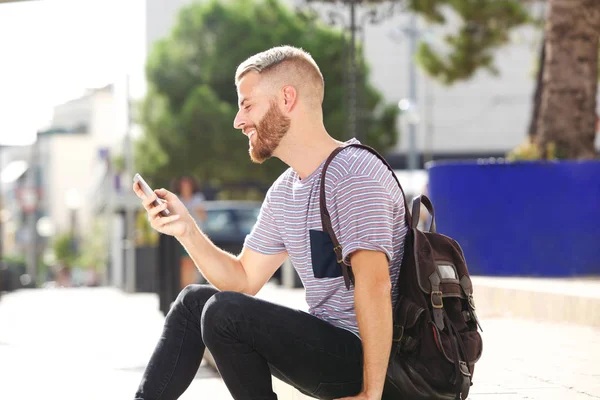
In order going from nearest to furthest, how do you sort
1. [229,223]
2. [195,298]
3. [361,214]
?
[361,214]
[195,298]
[229,223]

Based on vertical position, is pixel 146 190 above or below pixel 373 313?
above

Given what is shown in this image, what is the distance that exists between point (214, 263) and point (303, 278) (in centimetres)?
39

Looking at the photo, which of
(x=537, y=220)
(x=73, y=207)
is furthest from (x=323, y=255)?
(x=73, y=207)

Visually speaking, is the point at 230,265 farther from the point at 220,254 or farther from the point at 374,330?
the point at 374,330

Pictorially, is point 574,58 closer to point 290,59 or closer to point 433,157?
point 290,59

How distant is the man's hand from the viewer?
11.7ft

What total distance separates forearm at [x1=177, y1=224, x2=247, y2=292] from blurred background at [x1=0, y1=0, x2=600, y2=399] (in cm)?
110

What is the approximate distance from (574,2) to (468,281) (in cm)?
755

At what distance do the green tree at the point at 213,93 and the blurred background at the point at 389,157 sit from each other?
0.06 meters

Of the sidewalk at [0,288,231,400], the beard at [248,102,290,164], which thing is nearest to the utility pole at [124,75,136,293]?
the sidewalk at [0,288,231,400]

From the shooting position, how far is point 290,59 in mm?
3496

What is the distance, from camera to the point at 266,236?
12.6ft

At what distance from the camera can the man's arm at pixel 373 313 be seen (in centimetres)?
313

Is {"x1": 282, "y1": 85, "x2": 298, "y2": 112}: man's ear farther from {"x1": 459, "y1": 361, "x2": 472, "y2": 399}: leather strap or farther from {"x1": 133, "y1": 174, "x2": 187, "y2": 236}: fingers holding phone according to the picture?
{"x1": 459, "y1": 361, "x2": 472, "y2": 399}: leather strap
